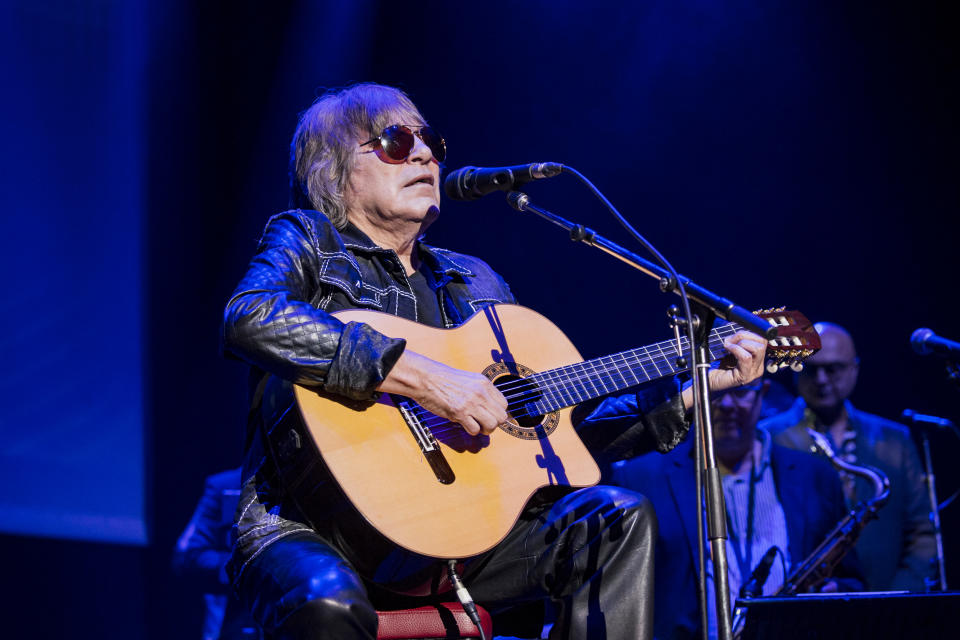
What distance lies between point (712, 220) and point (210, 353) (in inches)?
170

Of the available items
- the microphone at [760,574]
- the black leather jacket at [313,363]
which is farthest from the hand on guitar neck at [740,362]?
the microphone at [760,574]

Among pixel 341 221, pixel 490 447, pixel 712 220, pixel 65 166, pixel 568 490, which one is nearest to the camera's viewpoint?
pixel 490 447

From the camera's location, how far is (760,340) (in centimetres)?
284

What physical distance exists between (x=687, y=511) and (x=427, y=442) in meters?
3.07

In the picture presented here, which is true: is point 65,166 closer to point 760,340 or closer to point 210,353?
point 210,353

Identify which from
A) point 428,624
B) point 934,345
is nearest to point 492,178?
point 428,624

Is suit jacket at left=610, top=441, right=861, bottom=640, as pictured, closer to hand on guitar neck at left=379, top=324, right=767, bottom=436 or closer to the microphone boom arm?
hand on guitar neck at left=379, top=324, right=767, bottom=436

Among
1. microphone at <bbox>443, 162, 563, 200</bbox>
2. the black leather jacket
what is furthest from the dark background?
microphone at <bbox>443, 162, 563, 200</bbox>

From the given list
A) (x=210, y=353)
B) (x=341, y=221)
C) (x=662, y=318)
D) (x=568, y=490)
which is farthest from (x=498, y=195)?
(x=568, y=490)

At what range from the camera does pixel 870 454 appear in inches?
251

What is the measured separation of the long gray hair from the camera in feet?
11.5

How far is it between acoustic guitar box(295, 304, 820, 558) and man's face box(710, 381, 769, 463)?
2.67 metres

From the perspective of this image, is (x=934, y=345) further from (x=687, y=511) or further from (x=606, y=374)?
(x=606, y=374)

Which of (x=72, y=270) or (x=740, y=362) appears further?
(x=72, y=270)
